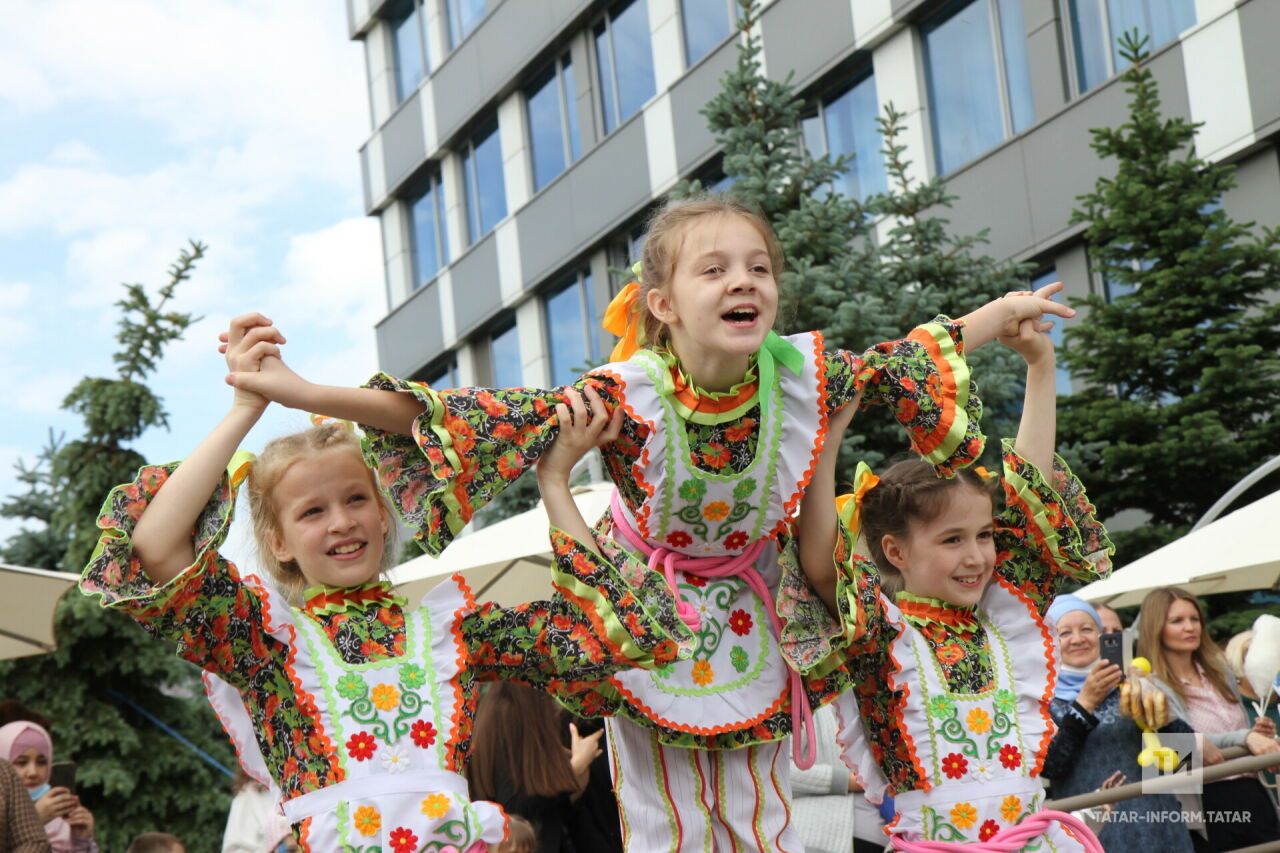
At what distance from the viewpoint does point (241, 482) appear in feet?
10.1

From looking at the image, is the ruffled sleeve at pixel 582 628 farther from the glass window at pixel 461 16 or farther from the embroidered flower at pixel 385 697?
the glass window at pixel 461 16

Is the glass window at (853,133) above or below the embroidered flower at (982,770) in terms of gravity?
above

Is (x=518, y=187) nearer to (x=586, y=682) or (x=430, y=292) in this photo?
(x=430, y=292)

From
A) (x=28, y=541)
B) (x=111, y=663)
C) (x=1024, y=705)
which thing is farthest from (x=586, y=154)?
(x=1024, y=705)

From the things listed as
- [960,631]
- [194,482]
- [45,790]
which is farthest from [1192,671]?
[45,790]

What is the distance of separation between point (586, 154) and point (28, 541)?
8037 millimetres

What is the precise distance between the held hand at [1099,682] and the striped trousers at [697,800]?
1656 millimetres

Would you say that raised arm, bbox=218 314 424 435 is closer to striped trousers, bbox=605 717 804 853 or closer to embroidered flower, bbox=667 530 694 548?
embroidered flower, bbox=667 530 694 548

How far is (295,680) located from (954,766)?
144 cm

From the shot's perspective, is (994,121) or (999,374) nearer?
(999,374)

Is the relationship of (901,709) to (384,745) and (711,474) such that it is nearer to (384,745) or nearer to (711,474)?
(711,474)

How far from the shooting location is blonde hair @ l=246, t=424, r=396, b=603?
310 cm

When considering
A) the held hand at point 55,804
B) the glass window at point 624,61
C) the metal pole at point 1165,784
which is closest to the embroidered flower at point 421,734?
the metal pole at point 1165,784

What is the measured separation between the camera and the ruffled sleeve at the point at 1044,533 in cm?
350
